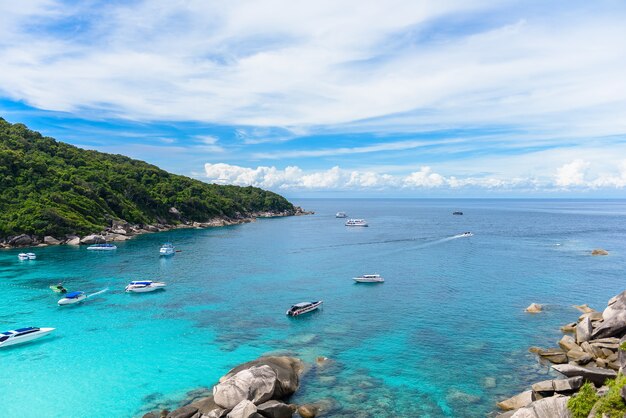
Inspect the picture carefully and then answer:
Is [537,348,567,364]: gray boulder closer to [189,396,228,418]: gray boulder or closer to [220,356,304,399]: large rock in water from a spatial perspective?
[220,356,304,399]: large rock in water

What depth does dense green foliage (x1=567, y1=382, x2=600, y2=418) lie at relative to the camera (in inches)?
998

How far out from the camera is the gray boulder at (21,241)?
119 m

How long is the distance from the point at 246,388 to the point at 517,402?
2237 cm

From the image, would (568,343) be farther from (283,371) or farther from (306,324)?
(283,371)

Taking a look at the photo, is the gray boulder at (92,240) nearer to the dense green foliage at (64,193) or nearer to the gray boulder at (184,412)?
the dense green foliage at (64,193)

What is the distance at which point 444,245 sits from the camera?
13225 cm

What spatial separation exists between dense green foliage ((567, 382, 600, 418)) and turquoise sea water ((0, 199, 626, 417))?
8.61m

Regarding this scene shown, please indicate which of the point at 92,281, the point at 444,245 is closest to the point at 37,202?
the point at 92,281

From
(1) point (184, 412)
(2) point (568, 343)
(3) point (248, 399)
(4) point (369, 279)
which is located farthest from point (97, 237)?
(2) point (568, 343)

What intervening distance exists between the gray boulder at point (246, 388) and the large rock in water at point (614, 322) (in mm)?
36760

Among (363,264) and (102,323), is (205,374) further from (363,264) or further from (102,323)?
(363,264)

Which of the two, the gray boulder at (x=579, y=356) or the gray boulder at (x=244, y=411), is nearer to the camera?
the gray boulder at (x=244, y=411)

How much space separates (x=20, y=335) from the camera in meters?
49.1

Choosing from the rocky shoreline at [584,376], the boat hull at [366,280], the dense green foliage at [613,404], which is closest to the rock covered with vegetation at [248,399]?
the rocky shoreline at [584,376]
